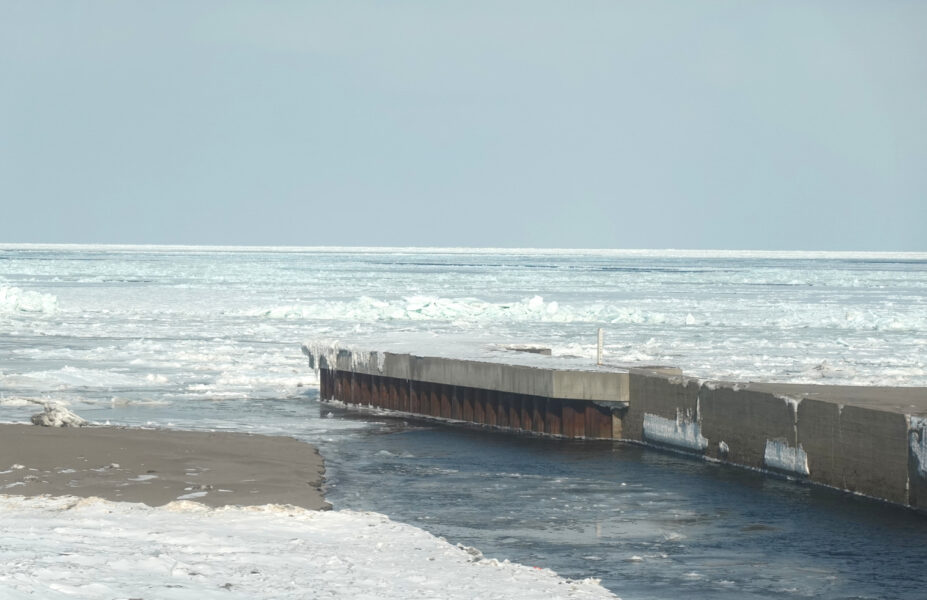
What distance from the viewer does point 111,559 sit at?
960cm

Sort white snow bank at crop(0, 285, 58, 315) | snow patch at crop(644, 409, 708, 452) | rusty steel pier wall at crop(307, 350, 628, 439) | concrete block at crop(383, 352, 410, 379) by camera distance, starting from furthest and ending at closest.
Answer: white snow bank at crop(0, 285, 58, 315)
concrete block at crop(383, 352, 410, 379)
rusty steel pier wall at crop(307, 350, 628, 439)
snow patch at crop(644, 409, 708, 452)

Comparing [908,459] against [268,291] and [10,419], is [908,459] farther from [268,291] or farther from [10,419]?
[268,291]

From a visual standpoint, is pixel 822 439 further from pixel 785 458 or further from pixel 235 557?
pixel 235 557

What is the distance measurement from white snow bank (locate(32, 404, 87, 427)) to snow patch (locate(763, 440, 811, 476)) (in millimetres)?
9489

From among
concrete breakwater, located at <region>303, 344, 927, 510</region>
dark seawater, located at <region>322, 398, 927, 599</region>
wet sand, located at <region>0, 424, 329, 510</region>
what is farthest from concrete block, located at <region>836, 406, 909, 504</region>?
wet sand, located at <region>0, 424, 329, 510</region>

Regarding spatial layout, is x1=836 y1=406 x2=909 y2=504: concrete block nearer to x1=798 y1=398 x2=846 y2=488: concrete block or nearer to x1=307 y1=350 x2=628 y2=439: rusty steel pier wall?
x1=798 y1=398 x2=846 y2=488: concrete block

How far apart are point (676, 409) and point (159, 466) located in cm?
714

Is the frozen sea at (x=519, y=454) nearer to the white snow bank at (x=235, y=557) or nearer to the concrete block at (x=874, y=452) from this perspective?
the white snow bank at (x=235, y=557)

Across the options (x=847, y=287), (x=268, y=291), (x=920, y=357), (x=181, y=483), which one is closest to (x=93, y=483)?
(x=181, y=483)

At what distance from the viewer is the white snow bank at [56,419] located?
A: 18.4 m

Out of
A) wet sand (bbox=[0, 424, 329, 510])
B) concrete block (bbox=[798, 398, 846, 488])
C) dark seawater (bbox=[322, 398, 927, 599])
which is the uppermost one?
concrete block (bbox=[798, 398, 846, 488])

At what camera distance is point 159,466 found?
1530 centimetres

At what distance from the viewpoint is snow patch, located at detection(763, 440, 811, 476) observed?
15.5 meters

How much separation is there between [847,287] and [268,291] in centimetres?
3616
